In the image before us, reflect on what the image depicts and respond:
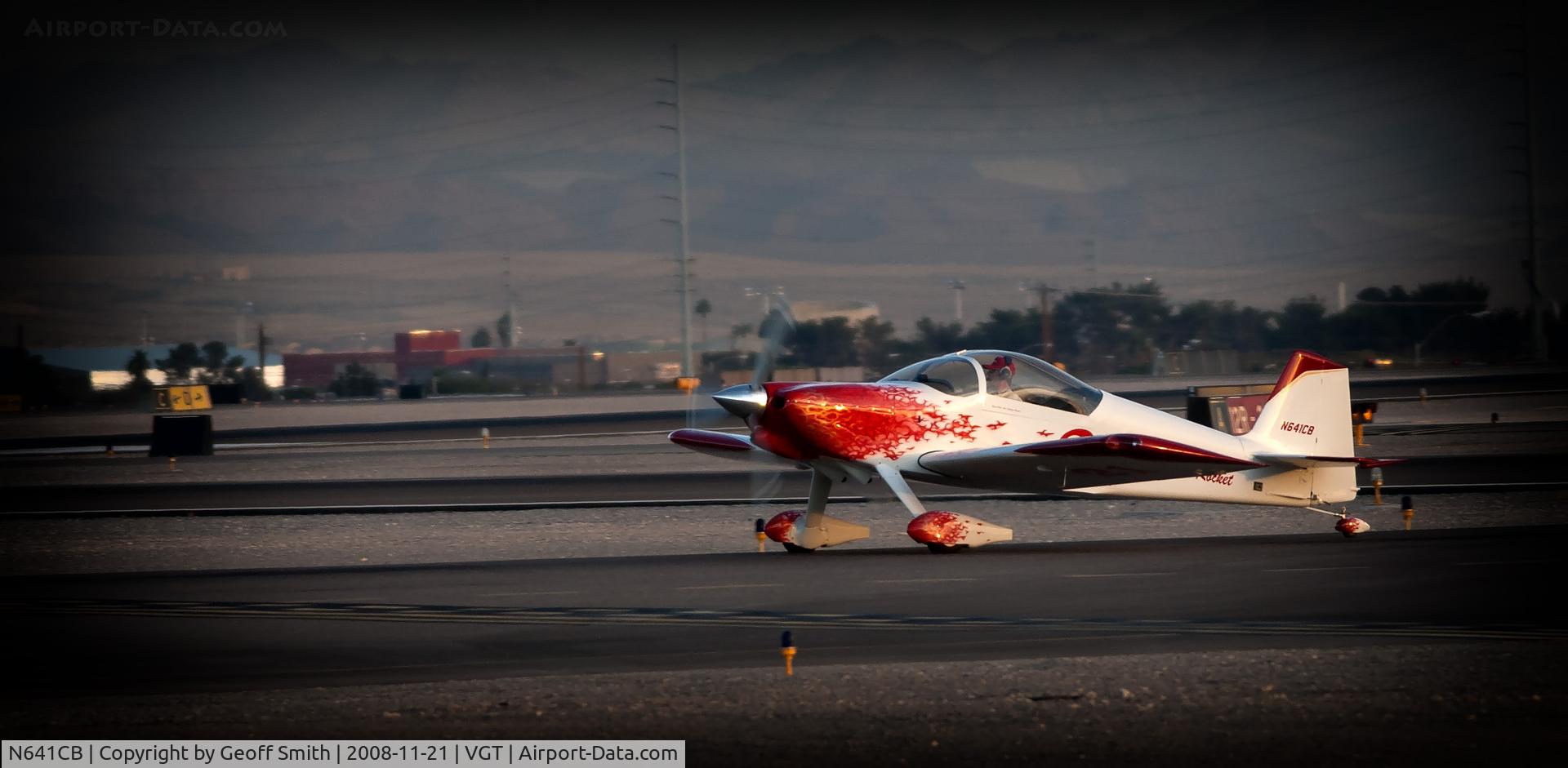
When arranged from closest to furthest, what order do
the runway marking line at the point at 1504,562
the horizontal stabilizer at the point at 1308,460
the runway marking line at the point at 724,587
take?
1. the runway marking line at the point at 724,587
2. the runway marking line at the point at 1504,562
3. the horizontal stabilizer at the point at 1308,460

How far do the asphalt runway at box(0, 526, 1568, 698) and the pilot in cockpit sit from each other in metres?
2.05

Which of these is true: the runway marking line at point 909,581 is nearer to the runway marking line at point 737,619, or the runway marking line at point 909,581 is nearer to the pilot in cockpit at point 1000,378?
the runway marking line at point 737,619

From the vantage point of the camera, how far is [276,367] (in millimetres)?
118562

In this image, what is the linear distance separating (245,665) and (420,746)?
3244mm

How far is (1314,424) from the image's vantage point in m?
18.8

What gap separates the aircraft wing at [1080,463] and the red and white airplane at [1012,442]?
2cm

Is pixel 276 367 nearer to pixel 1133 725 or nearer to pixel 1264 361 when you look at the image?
pixel 1264 361

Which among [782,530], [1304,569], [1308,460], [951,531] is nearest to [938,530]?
[951,531]

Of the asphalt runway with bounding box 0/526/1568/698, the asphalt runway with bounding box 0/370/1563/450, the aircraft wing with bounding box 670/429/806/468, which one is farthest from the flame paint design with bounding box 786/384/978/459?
the asphalt runway with bounding box 0/370/1563/450

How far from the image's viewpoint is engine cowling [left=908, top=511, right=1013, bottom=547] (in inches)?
659

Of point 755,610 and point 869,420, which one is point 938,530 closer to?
point 869,420

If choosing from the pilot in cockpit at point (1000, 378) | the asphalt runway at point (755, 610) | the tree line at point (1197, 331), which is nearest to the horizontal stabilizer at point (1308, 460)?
the asphalt runway at point (755, 610)

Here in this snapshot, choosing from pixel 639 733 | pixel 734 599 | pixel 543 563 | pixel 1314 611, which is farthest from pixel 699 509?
pixel 639 733

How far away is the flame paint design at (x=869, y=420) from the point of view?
56.2 feet
